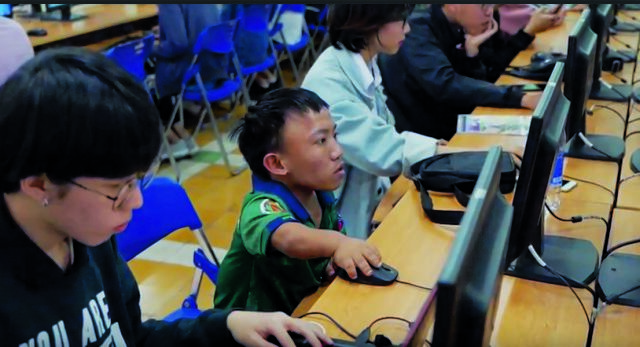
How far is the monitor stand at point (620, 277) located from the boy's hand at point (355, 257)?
45 cm

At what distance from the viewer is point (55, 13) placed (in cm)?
414

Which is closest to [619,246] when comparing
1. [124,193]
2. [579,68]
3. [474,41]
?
[579,68]

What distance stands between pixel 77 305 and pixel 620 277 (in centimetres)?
106

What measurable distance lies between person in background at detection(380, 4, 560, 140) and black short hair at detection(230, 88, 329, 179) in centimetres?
103

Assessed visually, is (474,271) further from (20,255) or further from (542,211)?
(542,211)

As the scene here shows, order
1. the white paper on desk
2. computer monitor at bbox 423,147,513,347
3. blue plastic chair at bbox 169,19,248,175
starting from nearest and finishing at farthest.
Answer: computer monitor at bbox 423,147,513,347 < the white paper on desk < blue plastic chair at bbox 169,19,248,175

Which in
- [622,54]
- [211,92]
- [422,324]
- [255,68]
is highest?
[422,324]

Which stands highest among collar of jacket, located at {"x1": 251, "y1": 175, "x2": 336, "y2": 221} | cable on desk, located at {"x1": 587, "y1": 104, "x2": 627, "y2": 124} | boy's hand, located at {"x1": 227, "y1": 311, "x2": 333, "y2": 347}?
boy's hand, located at {"x1": 227, "y1": 311, "x2": 333, "y2": 347}

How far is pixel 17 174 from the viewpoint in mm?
870

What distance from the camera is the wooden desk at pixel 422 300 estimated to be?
1317 millimetres

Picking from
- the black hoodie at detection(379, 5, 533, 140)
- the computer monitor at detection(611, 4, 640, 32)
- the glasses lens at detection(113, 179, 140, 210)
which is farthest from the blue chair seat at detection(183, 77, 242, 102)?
the glasses lens at detection(113, 179, 140, 210)

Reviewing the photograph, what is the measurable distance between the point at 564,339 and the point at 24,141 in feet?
3.18

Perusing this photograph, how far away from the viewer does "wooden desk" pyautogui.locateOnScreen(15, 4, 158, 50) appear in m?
3.64

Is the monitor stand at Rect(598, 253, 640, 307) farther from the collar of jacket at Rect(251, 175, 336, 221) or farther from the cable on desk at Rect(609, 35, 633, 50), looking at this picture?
the cable on desk at Rect(609, 35, 633, 50)
